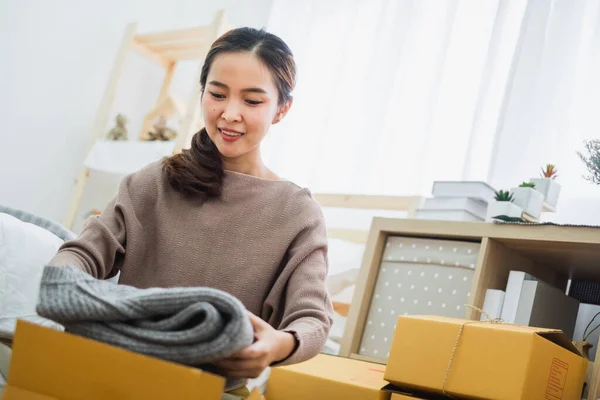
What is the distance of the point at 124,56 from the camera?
9.26 feet

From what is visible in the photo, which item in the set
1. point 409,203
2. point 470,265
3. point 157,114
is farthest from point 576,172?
point 157,114

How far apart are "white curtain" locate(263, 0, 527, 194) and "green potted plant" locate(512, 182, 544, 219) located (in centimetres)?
63

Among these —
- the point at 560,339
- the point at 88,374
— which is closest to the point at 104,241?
the point at 88,374

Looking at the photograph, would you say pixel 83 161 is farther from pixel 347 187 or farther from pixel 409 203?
pixel 409 203

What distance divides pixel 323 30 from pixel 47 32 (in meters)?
1.04

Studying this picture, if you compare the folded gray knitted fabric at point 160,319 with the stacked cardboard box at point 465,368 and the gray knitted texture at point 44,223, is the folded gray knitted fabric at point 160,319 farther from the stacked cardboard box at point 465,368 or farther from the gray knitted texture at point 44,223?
the gray knitted texture at point 44,223

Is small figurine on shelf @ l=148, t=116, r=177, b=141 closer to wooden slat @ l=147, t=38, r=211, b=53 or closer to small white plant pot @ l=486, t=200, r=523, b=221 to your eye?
wooden slat @ l=147, t=38, r=211, b=53

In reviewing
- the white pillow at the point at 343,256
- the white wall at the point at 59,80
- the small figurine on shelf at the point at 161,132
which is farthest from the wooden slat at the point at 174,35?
the white pillow at the point at 343,256

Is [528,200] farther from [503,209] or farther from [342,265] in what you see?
[342,265]

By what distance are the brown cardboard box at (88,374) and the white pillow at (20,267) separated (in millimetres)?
553

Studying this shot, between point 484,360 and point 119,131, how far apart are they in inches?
82.5

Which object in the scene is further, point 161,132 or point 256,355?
point 161,132

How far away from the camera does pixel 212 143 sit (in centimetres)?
99

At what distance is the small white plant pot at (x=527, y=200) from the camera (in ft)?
4.99
